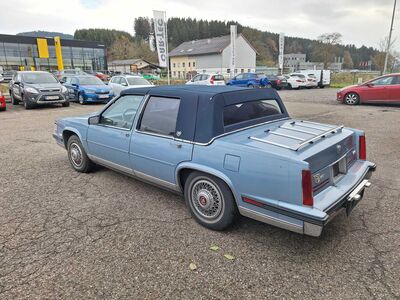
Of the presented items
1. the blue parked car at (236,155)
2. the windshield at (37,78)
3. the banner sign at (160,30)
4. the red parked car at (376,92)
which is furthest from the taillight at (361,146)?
the banner sign at (160,30)

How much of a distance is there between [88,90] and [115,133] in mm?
12002

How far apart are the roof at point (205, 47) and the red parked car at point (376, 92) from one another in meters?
49.4

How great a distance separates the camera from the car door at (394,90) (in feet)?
41.9

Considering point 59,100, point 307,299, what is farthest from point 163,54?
point 307,299

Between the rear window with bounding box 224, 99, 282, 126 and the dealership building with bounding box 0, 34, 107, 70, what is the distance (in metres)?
62.3

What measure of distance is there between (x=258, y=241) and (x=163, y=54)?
21813 millimetres

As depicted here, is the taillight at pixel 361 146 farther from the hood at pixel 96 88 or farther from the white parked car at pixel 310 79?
the white parked car at pixel 310 79

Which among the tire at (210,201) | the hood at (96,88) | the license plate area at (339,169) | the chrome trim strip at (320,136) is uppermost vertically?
the hood at (96,88)

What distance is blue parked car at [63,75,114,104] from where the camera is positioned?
14.9m

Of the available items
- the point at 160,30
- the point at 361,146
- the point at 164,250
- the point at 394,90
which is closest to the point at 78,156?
the point at 164,250

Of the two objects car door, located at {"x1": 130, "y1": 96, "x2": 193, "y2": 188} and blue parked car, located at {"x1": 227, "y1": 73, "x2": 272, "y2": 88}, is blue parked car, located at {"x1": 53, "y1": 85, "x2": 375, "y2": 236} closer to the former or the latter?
car door, located at {"x1": 130, "y1": 96, "x2": 193, "y2": 188}

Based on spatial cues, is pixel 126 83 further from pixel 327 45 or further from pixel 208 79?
pixel 327 45

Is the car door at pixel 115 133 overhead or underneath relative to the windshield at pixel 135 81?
underneath

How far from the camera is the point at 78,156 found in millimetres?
5078
